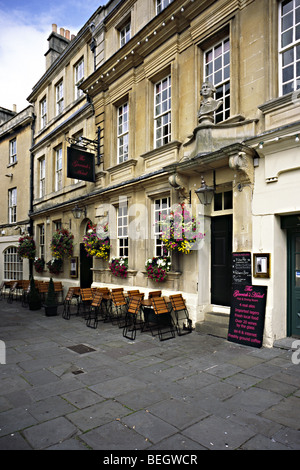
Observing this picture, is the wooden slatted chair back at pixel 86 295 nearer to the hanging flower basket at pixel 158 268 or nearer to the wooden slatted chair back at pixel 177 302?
the hanging flower basket at pixel 158 268

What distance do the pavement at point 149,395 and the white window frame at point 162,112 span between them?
19.7ft

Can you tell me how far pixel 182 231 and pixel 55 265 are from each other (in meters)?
8.88

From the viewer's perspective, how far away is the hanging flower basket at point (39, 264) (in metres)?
16.6

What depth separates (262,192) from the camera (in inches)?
267

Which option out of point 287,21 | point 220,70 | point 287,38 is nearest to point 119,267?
point 220,70

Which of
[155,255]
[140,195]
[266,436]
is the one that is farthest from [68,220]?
[266,436]

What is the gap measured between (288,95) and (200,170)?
2585 millimetres

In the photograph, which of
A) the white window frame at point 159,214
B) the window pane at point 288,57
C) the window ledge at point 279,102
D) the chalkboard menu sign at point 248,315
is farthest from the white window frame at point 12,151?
the chalkboard menu sign at point 248,315

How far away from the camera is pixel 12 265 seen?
20.4 meters

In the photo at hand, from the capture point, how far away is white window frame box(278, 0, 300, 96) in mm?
6473

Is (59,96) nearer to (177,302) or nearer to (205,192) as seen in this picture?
(205,192)

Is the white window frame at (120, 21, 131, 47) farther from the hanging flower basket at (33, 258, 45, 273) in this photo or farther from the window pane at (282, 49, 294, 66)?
the hanging flower basket at (33, 258, 45, 273)

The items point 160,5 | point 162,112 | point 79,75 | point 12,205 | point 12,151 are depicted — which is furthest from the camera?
point 12,151

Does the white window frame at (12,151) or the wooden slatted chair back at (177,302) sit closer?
the wooden slatted chair back at (177,302)
